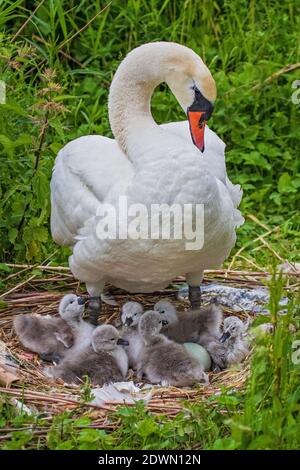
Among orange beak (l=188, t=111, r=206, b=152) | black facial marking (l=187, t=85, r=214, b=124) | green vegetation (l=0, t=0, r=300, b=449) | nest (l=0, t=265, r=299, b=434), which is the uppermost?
black facial marking (l=187, t=85, r=214, b=124)

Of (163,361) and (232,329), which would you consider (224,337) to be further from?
(163,361)

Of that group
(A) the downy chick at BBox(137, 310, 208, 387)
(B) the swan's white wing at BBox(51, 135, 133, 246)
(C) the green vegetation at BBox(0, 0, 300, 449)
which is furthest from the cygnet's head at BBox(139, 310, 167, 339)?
(C) the green vegetation at BBox(0, 0, 300, 449)

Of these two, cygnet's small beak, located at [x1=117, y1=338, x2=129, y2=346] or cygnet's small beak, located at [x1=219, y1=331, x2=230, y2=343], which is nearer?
cygnet's small beak, located at [x1=117, y1=338, x2=129, y2=346]

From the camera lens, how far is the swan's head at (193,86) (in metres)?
5.76

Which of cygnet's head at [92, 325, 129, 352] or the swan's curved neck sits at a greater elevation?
the swan's curved neck

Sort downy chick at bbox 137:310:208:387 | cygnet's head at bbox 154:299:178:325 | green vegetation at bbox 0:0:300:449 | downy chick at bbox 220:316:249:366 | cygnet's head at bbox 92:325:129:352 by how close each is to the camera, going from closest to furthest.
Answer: green vegetation at bbox 0:0:300:449 < downy chick at bbox 137:310:208:387 < cygnet's head at bbox 92:325:129:352 < downy chick at bbox 220:316:249:366 < cygnet's head at bbox 154:299:178:325

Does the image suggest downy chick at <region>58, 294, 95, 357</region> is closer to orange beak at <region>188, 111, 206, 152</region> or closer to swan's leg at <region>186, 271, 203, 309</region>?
swan's leg at <region>186, 271, 203, 309</region>

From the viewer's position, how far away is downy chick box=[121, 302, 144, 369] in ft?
19.8

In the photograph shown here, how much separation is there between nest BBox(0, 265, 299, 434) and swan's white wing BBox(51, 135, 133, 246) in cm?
49

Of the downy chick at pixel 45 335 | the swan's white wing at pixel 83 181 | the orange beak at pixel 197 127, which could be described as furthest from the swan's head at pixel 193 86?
the downy chick at pixel 45 335

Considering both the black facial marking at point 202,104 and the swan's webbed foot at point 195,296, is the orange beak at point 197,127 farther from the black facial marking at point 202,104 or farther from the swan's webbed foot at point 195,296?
the swan's webbed foot at point 195,296

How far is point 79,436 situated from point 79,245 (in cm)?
132

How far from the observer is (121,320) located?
640 cm

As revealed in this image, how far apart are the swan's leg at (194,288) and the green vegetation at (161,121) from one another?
575 millimetres
